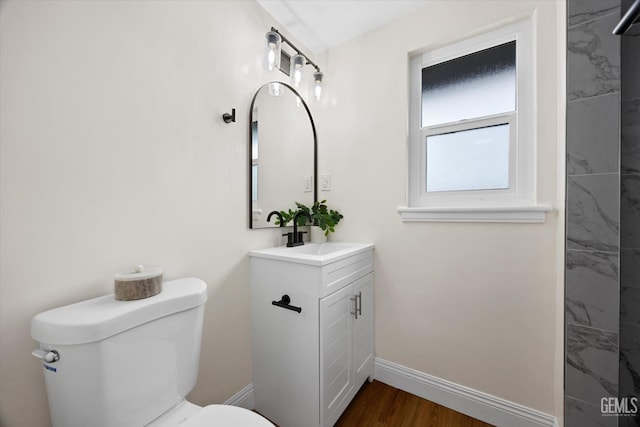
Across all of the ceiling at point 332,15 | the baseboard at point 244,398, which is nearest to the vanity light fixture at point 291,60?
the ceiling at point 332,15

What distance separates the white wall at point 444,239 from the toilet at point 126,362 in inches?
42.6

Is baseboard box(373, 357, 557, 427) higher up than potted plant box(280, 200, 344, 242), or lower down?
lower down

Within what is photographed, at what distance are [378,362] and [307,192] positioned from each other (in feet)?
4.00

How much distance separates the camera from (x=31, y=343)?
72cm

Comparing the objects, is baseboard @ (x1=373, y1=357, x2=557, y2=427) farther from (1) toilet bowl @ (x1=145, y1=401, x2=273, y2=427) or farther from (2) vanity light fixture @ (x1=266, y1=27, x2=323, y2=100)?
(2) vanity light fixture @ (x1=266, y1=27, x2=323, y2=100)

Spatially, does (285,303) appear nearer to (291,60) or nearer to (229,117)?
(229,117)

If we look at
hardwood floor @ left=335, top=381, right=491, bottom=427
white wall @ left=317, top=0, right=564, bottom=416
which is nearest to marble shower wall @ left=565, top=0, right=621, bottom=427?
white wall @ left=317, top=0, right=564, bottom=416

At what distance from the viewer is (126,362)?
0.69 meters

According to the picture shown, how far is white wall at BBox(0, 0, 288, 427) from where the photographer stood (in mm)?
697

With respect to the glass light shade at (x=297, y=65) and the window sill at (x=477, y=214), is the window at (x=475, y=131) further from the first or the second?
the glass light shade at (x=297, y=65)

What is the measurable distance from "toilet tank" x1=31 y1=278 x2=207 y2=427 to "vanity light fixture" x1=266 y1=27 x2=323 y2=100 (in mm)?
1230

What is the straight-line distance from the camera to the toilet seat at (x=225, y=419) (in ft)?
2.41

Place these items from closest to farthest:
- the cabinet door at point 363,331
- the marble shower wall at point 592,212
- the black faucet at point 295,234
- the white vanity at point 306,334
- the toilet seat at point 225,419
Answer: the toilet seat at point 225,419
the marble shower wall at point 592,212
the white vanity at point 306,334
the cabinet door at point 363,331
the black faucet at point 295,234

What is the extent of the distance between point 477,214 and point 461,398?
100 centimetres
